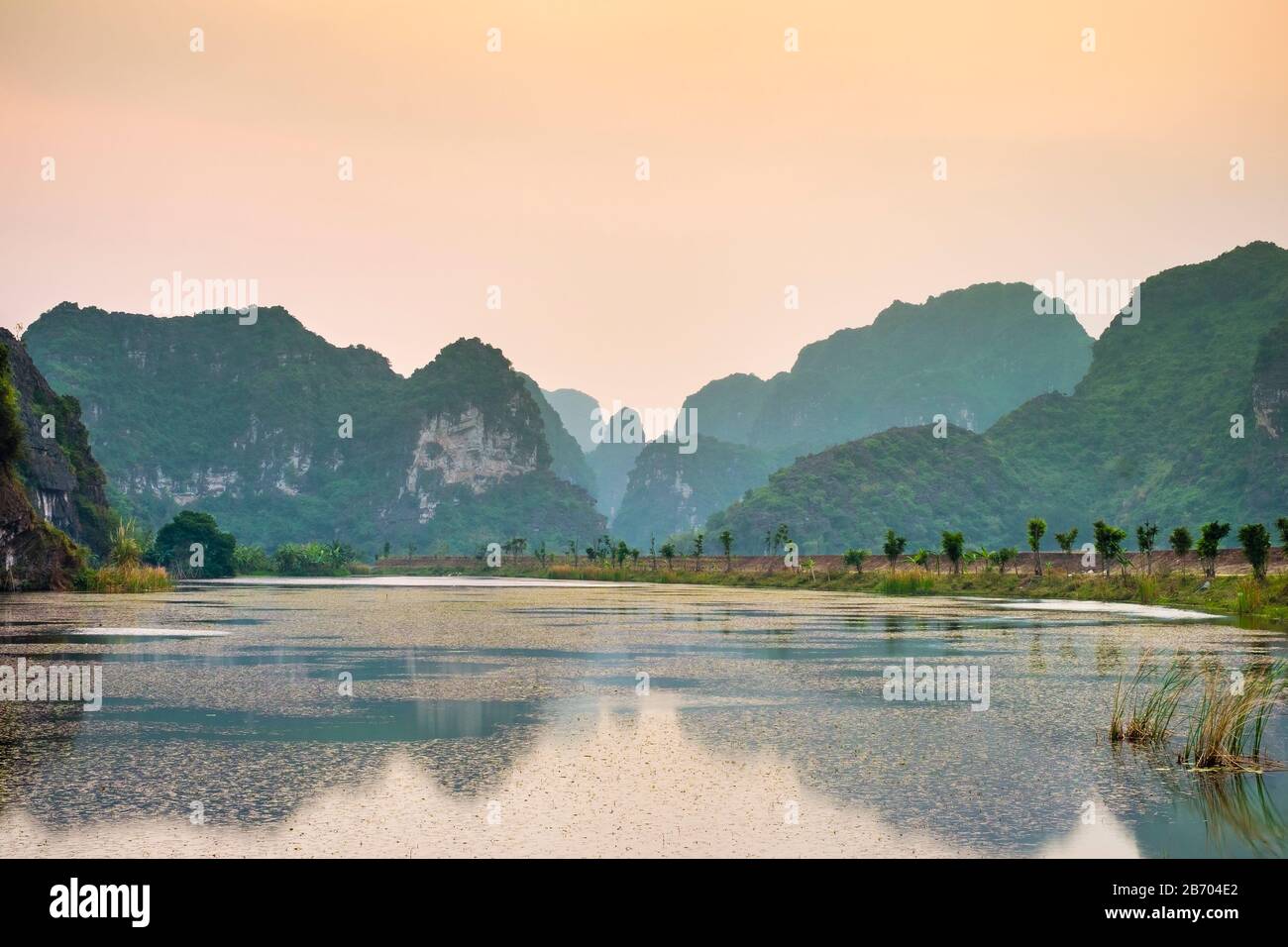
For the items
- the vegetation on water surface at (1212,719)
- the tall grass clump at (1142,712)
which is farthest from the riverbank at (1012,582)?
the tall grass clump at (1142,712)

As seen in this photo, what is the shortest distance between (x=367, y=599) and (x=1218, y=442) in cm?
17042

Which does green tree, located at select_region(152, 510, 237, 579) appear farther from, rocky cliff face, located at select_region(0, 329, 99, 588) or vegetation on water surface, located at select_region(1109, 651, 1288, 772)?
vegetation on water surface, located at select_region(1109, 651, 1288, 772)

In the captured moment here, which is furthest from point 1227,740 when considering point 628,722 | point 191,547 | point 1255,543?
point 191,547

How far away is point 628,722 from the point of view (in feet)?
64.5

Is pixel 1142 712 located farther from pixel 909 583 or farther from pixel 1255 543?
→ pixel 909 583

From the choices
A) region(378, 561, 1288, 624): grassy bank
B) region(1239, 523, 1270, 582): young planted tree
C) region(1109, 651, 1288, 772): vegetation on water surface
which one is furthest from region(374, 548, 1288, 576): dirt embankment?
region(1109, 651, 1288, 772): vegetation on water surface

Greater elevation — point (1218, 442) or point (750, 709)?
point (1218, 442)

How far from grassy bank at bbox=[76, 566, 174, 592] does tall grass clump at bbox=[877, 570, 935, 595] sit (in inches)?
2033

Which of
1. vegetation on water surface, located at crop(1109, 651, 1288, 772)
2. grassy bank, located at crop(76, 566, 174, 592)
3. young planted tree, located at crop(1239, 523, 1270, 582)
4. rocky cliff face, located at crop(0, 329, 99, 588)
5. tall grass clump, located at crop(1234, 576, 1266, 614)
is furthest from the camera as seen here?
grassy bank, located at crop(76, 566, 174, 592)

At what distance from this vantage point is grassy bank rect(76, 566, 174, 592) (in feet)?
250

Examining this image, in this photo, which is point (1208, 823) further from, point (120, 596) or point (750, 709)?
point (120, 596)

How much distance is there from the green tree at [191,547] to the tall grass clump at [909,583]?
80557mm
